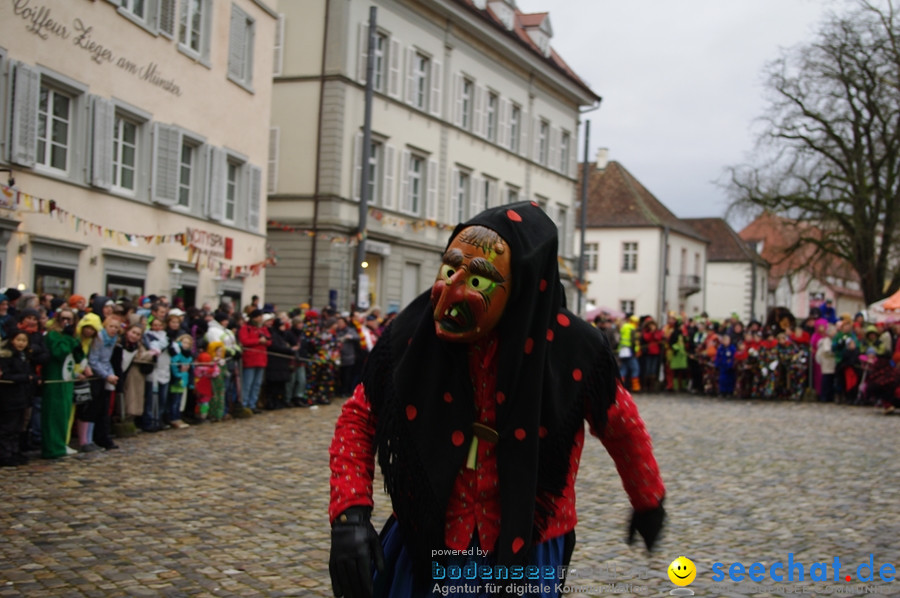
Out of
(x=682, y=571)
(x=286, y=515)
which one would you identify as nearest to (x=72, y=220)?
(x=286, y=515)

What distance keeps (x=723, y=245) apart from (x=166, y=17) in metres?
59.5

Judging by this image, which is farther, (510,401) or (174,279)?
(174,279)

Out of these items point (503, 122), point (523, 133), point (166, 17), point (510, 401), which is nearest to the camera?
point (510, 401)

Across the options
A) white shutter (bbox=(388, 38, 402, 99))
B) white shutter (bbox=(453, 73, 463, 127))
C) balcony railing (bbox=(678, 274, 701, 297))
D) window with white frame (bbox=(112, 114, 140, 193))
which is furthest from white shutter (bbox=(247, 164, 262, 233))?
balcony railing (bbox=(678, 274, 701, 297))

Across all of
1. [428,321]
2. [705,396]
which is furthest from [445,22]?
[428,321]

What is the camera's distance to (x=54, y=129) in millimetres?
16844

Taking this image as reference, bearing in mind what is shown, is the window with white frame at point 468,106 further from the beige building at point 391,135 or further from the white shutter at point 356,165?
the white shutter at point 356,165

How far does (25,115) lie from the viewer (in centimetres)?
1552

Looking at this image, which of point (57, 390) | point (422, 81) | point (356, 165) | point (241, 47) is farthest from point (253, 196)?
point (57, 390)

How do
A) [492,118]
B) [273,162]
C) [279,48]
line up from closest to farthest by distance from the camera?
[273,162]
[279,48]
[492,118]

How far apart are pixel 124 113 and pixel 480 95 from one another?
21.1 meters

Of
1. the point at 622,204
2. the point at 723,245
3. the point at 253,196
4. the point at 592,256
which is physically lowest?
the point at 253,196

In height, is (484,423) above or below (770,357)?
above

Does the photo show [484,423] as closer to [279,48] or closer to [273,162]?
[273,162]
